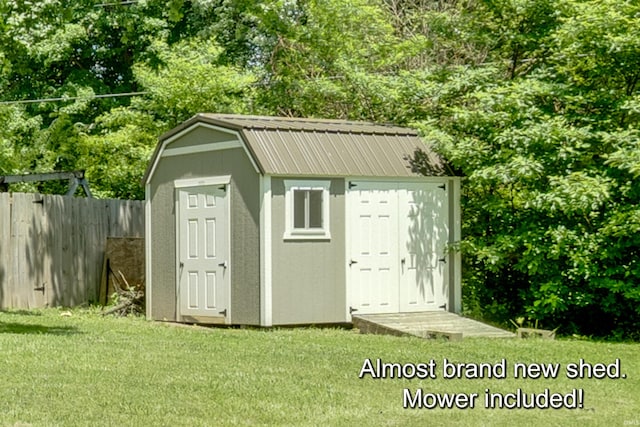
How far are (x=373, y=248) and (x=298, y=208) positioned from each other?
4.11 feet

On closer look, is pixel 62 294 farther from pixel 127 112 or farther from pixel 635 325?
pixel 635 325

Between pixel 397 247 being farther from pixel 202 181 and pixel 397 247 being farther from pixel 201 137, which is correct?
pixel 201 137

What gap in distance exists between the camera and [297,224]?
1385 cm

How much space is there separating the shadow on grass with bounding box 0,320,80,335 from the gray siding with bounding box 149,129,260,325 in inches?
82.3

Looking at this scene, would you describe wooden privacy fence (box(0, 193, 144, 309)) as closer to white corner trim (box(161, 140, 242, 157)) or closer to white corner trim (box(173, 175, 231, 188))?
white corner trim (box(161, 140, 242, 157))

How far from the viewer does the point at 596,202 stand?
1287 centimetres

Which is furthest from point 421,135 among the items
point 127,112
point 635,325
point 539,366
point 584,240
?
point 127,112

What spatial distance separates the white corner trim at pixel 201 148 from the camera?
14.0 meters

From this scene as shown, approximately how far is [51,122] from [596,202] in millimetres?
17705

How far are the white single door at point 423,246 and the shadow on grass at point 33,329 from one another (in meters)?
4.51

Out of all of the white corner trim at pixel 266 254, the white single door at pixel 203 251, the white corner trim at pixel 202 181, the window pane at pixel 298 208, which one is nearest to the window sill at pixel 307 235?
the window pane at pixel 298 208

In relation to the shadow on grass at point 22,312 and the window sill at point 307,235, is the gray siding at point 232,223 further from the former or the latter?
the shadow on grass at point 22,312

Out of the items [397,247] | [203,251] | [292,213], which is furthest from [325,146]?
Answer: [203,251]

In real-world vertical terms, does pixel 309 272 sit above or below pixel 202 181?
below
